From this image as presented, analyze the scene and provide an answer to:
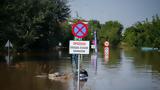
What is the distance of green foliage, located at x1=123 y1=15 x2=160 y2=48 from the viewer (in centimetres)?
10155

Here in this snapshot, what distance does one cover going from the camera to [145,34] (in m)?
118

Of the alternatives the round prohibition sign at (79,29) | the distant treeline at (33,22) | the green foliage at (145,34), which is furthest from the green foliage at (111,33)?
the round prohibition sign at (79,29)

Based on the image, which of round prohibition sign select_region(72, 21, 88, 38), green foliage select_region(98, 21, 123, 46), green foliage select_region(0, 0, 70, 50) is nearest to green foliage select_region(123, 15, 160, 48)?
green foliage select_region(98, 21, 123, 46)

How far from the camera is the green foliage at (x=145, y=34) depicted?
333 feet

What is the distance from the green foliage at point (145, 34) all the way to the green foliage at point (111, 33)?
22.6 metres

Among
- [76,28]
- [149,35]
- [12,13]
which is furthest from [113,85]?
[149,35]

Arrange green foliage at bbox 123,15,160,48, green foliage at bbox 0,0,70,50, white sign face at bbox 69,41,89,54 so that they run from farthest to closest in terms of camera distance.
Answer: green foliage at bbox 123,15,160,48 < green foliage at bbox 0,0,70,50 < white sign face at bbox 69,41,89,54

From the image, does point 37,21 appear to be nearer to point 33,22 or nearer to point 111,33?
point 33,22

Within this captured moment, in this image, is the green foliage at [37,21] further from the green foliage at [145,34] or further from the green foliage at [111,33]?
the green foliage at [111,33]

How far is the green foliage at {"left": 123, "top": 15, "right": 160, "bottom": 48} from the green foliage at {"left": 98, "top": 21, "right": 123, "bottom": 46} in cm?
2261

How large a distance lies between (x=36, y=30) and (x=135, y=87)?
43116 mm

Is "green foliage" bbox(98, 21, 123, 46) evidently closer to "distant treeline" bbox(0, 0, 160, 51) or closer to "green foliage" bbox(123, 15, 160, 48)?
"green foliage" bbox(123, 15, 160, 48)

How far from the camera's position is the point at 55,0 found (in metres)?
69.3

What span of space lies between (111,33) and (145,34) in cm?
4141
